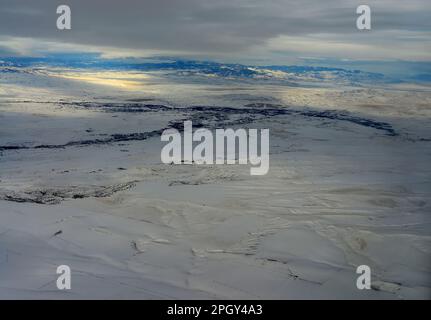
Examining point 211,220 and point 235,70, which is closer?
point 211,220

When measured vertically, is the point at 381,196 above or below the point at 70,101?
below

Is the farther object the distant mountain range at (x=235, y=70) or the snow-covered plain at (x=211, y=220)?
the distant mountain range at (x=235, y=70)

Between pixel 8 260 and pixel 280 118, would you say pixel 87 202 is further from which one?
pixel 280 118

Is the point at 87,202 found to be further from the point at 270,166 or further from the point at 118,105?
the point at 118,105

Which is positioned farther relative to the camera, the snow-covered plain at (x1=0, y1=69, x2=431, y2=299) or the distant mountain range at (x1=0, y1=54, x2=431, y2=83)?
the distant mountain range at (x1=0, y1=54, x2=431, y2=83)
